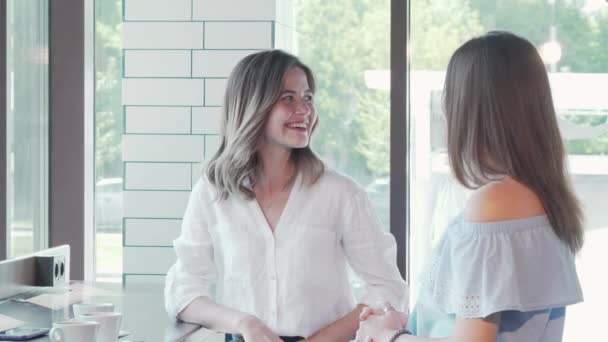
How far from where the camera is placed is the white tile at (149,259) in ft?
11.8

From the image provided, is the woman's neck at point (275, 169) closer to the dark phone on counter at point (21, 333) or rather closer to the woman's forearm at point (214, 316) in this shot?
the woman's forearm at point (214, 316)

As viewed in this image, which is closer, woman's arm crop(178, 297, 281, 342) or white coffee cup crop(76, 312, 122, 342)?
white coffee cup crop(76, 312, 122, 342)

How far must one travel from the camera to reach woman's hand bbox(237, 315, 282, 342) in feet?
6.84

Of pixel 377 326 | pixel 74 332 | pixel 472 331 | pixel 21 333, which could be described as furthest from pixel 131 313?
pixel 472 331

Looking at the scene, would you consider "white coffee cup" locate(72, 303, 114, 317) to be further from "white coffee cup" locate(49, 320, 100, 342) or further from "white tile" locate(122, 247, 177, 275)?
"white tile" locate(122, 247, 177, 275)

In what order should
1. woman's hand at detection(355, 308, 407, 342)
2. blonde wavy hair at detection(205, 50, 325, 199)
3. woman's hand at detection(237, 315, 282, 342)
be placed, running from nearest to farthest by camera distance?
woman's hand at detection(355, 308, 407, 342) → woman's hand at detection(237, 315, 282, 342) → blonde wavy hair at detection(205, 50, 325, 199)

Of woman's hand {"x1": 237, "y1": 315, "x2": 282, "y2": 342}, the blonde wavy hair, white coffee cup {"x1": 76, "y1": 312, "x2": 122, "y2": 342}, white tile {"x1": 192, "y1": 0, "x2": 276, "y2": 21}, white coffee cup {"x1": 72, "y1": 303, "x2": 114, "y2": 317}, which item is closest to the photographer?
white coffee cup {"x1": 76, "y1": 312, "x2": 122, "y2": 342}

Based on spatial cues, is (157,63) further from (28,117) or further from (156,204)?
(28,117)

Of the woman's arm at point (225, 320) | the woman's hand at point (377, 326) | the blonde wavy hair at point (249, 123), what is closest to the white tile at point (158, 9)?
the blonde wavy hair at point (249, 123)

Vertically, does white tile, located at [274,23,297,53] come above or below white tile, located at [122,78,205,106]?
above

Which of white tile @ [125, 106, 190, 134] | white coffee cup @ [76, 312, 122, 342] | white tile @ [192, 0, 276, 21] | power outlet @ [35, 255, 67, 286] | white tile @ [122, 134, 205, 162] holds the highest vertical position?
white tile @ [192, 0, 276, 21]

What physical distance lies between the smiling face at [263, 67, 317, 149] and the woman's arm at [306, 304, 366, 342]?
0.44 m

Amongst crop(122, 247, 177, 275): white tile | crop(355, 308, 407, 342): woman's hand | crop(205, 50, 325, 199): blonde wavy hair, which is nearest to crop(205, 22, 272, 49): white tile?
crop(122, 247, 177, 275): white tile

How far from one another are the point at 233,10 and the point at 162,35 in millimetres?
291
